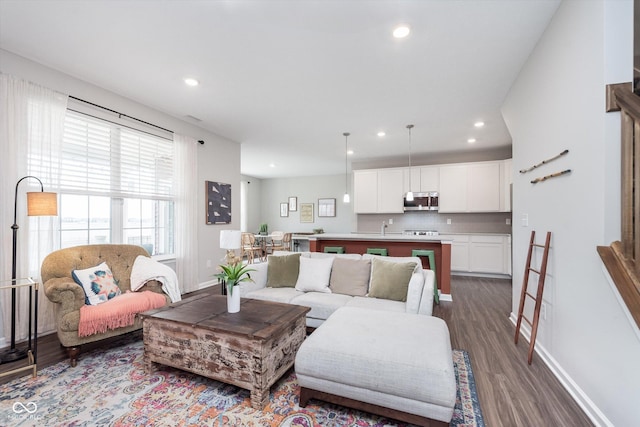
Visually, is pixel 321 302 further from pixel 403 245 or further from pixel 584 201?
pixel 403 245

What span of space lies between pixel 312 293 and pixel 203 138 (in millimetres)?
3474

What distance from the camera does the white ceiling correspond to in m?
2.17

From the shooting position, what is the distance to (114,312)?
252cm

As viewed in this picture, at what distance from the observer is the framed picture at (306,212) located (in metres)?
9.81

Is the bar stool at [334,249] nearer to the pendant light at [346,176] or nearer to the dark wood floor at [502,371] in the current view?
the pendant light at [346,176]

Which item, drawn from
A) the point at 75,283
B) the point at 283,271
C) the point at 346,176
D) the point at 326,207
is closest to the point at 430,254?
the point at 283,271

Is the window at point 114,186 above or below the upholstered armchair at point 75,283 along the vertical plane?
above

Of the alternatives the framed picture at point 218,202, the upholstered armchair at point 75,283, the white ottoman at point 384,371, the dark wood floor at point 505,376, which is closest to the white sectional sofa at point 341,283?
the dark wood floor at point 505,376

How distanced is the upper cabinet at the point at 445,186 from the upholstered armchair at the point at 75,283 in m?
5.11

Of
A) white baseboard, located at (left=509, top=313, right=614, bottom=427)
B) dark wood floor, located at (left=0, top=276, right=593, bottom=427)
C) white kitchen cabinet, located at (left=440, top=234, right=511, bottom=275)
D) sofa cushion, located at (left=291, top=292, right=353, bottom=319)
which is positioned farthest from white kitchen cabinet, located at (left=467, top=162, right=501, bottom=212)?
sofa cushion, located at (left=291, top=292, right=353, bottom=319)

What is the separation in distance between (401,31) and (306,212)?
773 cm

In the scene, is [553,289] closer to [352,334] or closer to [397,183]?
[352,334]

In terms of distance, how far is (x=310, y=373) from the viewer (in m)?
1.76

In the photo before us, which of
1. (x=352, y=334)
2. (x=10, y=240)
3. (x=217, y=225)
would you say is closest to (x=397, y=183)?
(x=217, y=225)
